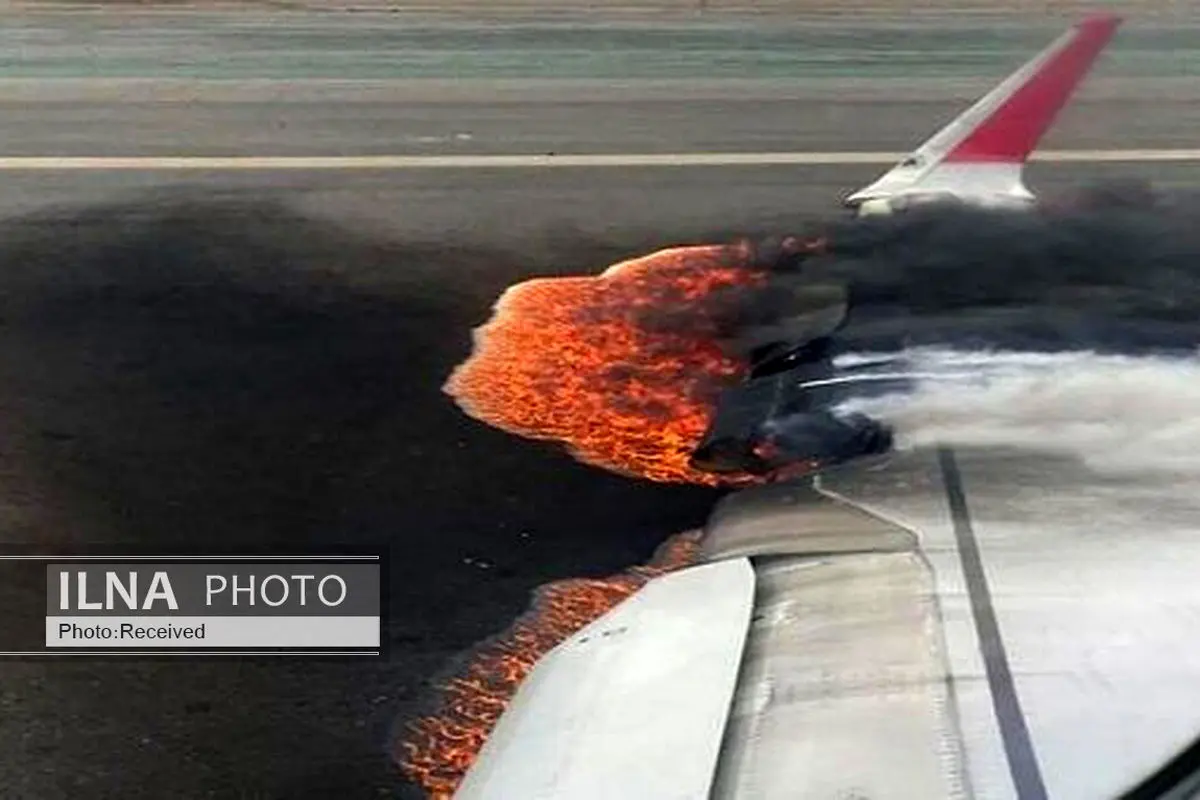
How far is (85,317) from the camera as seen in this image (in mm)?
6949

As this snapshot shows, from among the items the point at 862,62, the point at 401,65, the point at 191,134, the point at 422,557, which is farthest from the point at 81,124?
the point at 422,557

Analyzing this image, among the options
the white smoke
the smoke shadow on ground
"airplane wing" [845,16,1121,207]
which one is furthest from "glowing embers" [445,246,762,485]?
"airplane wing" [845,16,1121,207]

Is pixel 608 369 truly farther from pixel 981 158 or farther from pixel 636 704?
pixel 636 704

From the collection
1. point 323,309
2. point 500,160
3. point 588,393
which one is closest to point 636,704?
point 588,393

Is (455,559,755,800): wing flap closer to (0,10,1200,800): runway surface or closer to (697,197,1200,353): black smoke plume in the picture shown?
(0,10,1200,800): runway surface

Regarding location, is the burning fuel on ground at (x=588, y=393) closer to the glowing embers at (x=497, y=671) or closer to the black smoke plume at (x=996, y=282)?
the glowing embers at (x=497, y=671)

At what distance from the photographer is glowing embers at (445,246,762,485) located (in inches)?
225

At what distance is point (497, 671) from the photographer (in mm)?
4301

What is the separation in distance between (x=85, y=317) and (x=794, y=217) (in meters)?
3.28

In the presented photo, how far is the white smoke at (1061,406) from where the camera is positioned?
3307mm

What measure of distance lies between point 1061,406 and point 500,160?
577 centimetres

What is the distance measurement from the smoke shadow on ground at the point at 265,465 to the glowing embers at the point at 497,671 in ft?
0.24

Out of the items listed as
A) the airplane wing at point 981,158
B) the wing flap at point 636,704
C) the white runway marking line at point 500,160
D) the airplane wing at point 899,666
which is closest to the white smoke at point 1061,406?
the airplane wing at point 899,666

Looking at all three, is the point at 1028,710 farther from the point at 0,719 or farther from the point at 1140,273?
the point at 1140,273
